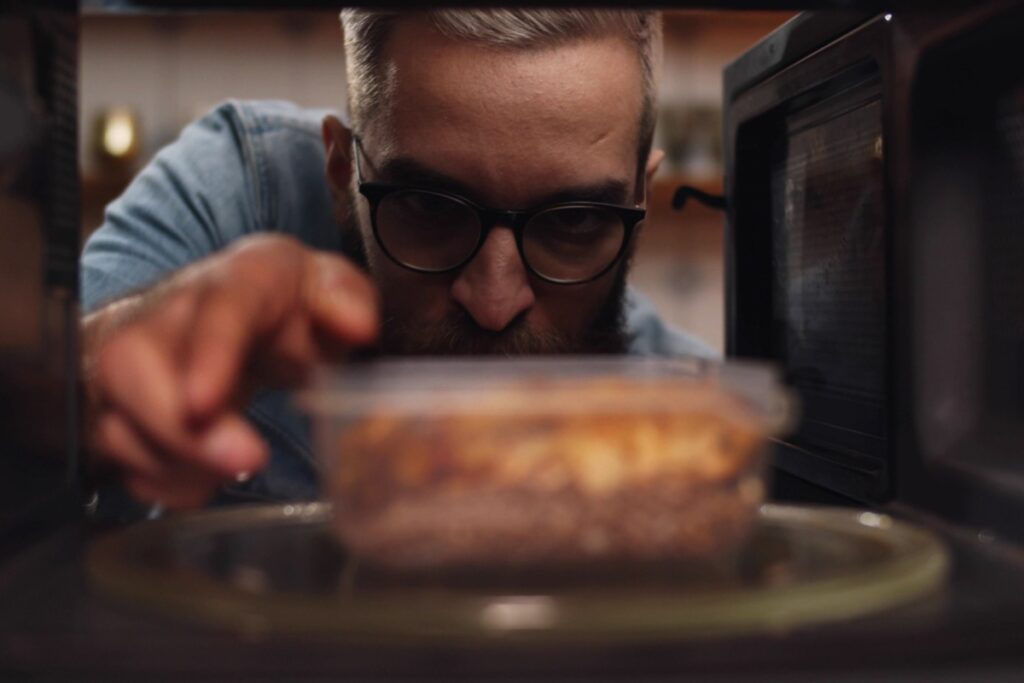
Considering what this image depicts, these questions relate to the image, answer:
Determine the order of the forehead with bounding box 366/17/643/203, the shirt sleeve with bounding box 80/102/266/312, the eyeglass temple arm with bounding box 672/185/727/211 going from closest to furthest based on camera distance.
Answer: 1. the eyeglass temple arm with bounding box 672/185/727/211
2. the forehead with bounding box 366/17/643/203
3. the shirt sleeve with bounding box 80/102/266/312

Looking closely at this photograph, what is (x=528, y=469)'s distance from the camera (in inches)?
18.1

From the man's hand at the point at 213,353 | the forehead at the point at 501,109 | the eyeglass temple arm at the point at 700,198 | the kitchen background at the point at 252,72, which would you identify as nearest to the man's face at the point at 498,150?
the forehead at the point at 501,109

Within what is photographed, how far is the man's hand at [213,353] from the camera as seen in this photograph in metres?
0.51

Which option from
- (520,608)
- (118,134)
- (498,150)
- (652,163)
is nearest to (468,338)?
(498,150)

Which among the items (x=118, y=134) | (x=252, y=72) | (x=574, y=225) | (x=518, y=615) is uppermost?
(x=252, y=72)

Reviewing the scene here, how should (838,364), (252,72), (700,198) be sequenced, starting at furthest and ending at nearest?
1. (252,72)
2. (700,198)
3. (838,364)

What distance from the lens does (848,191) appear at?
32.4 inches

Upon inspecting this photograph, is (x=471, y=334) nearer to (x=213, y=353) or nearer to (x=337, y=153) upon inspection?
(x=337, y=153)

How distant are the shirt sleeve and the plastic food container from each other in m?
1.03

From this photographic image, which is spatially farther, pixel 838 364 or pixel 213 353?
pixel 838 364

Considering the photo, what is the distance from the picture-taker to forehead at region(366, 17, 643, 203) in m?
1.17

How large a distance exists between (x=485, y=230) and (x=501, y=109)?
129 mm

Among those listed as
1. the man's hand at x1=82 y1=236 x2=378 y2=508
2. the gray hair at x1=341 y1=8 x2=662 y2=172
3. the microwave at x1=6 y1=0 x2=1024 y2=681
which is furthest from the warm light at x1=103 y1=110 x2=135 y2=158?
the man's hand at x1=82 y1=236 x2=378 y2=508

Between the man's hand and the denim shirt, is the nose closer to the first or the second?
the denim shirt
